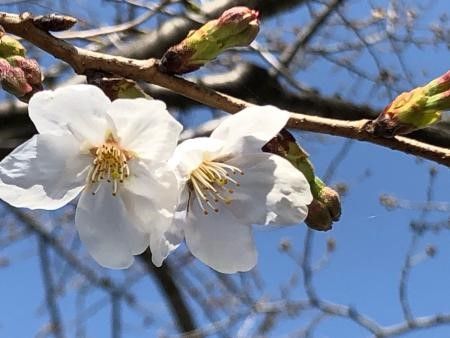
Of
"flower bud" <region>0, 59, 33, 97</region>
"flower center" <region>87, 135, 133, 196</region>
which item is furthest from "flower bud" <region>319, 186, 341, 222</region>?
"flower bud" <region>0, 59, 33, 97</region>

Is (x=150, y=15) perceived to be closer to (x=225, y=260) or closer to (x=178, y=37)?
(x=178, y=37)

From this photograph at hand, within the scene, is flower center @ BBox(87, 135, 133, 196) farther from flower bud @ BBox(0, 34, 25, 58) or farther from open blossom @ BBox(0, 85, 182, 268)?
flower bud @ BBox(0, 34, 25, 58)

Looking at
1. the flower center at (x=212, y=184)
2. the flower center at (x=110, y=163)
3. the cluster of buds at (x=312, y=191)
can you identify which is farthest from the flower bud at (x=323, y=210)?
the flower center at (x=110, y=163)

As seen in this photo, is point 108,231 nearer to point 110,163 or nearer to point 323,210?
point 110,163

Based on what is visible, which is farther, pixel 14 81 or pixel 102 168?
pixel 102 168

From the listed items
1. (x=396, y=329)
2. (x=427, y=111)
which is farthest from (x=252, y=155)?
(x=396, y=329)

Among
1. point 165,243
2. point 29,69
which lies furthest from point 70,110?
point 165,243

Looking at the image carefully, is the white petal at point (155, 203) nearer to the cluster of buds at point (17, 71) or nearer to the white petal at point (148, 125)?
the white petal at point (148, 125)
